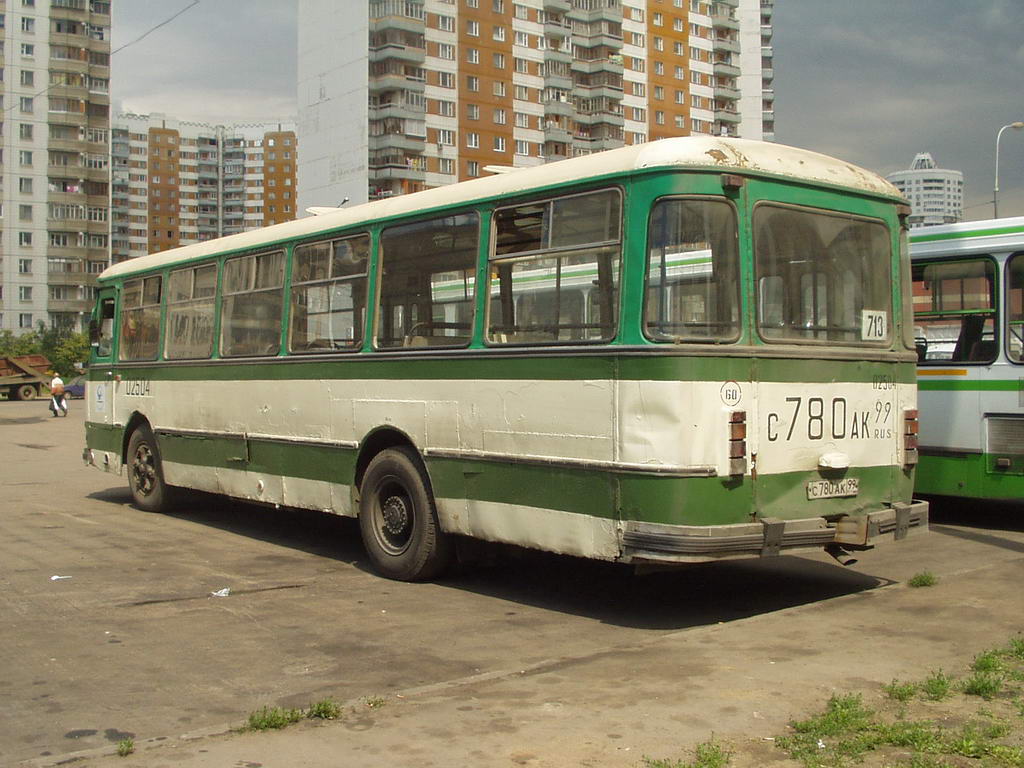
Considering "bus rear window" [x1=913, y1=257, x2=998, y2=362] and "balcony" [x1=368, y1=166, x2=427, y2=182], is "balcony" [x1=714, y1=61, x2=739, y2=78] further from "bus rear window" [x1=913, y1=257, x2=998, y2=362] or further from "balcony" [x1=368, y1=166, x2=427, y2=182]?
"bus rear window" [x1=913, y1=257, x2=998, y2=362]

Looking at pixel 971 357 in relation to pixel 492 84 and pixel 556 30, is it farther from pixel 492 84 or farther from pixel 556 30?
pixel 556 30

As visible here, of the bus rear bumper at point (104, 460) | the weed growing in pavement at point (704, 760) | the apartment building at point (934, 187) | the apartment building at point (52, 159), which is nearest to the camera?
the weed growing in pavement at point (704, 760)

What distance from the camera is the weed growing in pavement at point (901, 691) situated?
18.4ft

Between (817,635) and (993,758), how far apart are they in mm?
2431

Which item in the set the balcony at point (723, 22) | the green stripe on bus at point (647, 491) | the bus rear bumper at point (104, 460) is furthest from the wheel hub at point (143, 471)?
the balcony at point (723, 22)

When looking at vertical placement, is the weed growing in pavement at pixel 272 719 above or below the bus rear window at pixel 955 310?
below

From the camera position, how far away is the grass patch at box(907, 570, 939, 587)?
342 inches

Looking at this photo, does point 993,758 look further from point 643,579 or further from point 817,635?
point 643,579

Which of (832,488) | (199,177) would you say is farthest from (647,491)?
(199,177)

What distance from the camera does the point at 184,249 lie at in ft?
42.5

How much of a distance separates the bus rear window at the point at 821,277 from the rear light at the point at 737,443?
628 mm

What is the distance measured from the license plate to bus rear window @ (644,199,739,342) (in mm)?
1227

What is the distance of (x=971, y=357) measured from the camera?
39.2 feet

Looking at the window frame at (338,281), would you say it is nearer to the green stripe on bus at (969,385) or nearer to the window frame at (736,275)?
the window frame at (736,275)
